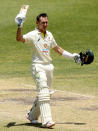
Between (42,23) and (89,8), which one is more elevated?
(89,8)

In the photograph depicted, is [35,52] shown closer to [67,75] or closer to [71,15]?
[67,75]

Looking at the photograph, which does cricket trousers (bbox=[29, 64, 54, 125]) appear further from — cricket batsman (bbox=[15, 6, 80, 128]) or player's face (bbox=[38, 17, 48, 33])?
player's face (bbox=[38, 17, 48, 33])

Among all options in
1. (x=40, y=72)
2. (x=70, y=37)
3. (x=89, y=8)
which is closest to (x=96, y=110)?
(x=40, y=72)

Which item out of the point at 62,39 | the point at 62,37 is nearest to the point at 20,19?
the point at 62,39

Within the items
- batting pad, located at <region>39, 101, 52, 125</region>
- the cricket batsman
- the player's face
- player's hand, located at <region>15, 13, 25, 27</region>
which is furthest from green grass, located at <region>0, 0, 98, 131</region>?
player's hand, located at <region>15, 13, 25, 27</region>

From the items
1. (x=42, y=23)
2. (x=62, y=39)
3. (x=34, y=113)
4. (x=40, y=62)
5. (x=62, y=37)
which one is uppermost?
(x=62, y=37)

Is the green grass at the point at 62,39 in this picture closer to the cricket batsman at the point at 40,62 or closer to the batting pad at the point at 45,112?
the cricket batsman at the point at 40,62

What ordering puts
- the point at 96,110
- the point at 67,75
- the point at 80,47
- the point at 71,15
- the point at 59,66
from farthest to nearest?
1. the point at 71,15
2. the point at 80,47
3. the point at 59,66
4. the point at 67,75
5. the point at 96,110

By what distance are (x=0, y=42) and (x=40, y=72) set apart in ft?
60.3

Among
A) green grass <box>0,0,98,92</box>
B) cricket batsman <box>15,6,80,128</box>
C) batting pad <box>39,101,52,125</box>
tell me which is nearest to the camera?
batting pad <box>39,101,52,125</box>

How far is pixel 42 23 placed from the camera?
1052cm

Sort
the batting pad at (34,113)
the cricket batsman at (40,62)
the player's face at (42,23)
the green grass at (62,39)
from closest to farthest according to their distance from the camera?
the cricket batsman at (40,62), the player's face at (42,23), the batting pad at (34,113), the green grass at (62,39)

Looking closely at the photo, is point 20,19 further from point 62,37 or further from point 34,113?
point 62,37

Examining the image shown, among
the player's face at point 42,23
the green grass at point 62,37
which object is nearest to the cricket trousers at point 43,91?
the player's face at point 42,23
